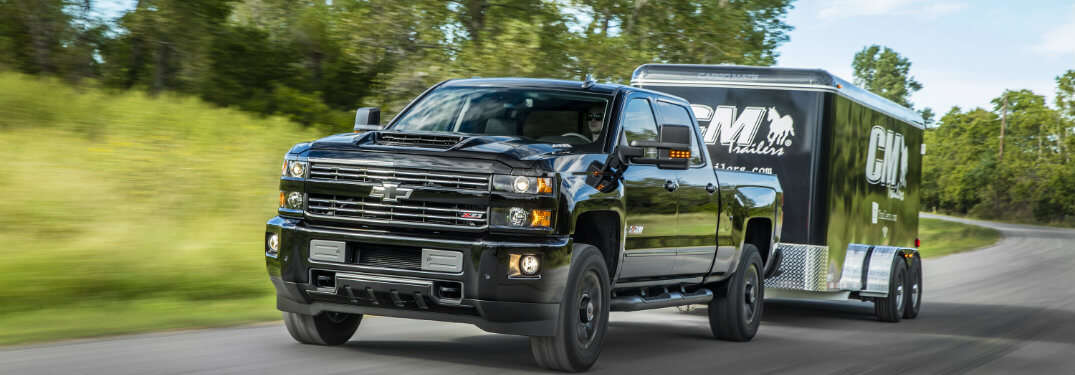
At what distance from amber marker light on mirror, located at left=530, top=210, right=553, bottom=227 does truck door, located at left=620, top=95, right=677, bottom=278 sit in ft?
3.74

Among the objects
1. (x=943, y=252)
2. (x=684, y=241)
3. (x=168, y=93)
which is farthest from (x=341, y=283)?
(x=943, y=252)

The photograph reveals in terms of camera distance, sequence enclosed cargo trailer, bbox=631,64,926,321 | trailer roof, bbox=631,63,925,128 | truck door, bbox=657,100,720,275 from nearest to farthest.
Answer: truck door, bbox=657,100,720,275, enclosed cargo trailer, bbox=631,64,926,321, trailer roof, bbox=631,63,925,128

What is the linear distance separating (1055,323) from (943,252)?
20128 millimetres

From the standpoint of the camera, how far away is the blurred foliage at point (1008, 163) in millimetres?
86812

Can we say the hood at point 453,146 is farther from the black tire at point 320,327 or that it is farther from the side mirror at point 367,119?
the black tire at point 320,327

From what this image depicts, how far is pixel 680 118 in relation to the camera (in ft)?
31.2

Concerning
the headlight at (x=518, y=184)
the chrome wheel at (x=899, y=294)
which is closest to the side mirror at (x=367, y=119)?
the headlight at (x=518, y=184)

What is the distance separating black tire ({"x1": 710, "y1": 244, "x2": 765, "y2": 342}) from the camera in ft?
33.1

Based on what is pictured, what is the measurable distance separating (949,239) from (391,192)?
41.7 metres

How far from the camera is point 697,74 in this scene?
12578mm

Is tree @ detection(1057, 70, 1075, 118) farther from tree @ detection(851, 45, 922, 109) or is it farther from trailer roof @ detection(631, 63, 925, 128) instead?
trailer roof @ detection(631, 63, 925, 128)

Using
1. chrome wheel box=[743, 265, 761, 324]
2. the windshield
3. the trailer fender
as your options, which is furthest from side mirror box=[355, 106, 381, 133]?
the trailer fender

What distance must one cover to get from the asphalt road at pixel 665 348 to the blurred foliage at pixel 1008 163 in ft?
254

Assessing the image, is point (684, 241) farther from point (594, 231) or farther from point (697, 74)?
point (697, 74)
